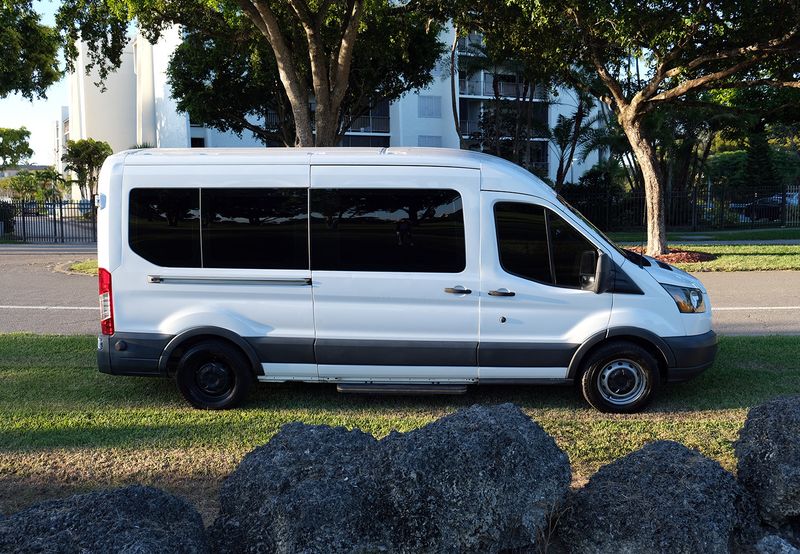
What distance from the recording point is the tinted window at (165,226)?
6066 millimetres

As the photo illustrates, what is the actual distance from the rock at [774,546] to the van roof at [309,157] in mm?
3494

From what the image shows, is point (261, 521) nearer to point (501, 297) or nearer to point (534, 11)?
point (501, 297)

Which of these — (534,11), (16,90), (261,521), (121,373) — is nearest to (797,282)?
(534,11)

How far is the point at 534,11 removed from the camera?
14.1m

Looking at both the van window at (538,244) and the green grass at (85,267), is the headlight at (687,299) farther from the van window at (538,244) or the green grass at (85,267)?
→ the green grass at (85,267)

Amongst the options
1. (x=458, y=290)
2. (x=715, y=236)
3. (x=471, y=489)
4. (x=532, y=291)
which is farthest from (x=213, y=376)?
(x=715, y=236)

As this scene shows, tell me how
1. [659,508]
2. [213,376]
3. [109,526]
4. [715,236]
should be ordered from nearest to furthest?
[109,526], [659,508], [213,376], [715,236]

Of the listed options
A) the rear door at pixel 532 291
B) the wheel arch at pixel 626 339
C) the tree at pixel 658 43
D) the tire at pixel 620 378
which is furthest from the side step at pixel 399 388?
the tree at pixel 658 43

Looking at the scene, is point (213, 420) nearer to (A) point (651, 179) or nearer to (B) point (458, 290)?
(B) point (458, 290)

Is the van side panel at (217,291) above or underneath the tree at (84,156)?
underneath

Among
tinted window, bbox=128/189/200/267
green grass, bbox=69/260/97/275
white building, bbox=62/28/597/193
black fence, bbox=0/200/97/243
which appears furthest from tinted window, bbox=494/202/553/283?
white building, bbox=62/28/597/193

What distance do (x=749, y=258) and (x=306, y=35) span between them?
40.9ft

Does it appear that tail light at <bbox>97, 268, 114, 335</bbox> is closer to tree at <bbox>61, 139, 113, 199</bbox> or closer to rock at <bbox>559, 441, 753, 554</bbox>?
rock at <bbox>559, 441, 753, 554</bbox>

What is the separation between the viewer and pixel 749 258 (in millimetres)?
17328
